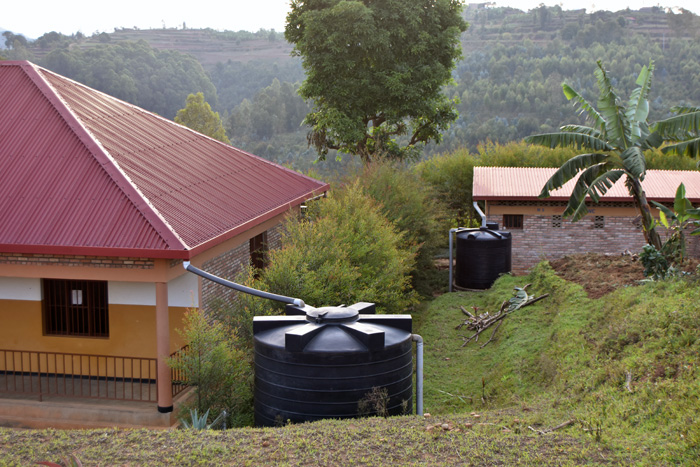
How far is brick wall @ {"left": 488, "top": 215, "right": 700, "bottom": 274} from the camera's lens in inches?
933

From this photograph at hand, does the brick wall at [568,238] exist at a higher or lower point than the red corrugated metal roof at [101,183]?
lower

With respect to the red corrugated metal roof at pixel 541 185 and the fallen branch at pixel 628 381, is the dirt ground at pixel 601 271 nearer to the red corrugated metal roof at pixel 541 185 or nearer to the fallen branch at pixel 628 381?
the red corrugated metal roof at pixel 541 185

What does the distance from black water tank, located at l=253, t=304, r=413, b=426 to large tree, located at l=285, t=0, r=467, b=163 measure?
20.1 meters

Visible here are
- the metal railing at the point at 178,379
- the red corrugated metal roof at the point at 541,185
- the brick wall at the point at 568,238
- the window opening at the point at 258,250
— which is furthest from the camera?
the brick wall at the point at 568,238

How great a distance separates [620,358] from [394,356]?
11.5 ft

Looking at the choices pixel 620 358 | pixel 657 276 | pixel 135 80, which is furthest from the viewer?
pixel 135 80

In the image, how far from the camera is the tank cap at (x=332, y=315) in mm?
9938

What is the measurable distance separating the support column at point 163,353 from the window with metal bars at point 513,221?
15201mm

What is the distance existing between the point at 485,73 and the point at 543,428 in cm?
7159

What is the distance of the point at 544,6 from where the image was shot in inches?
4104

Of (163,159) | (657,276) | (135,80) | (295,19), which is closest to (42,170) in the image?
(163,159)

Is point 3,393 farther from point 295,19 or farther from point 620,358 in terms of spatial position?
point 295,19

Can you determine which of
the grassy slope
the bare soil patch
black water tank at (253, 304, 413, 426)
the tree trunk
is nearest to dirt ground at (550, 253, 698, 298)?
the bare soil patch

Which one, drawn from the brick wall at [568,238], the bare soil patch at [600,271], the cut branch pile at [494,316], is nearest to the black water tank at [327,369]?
the cut branch pile at [494,316]
